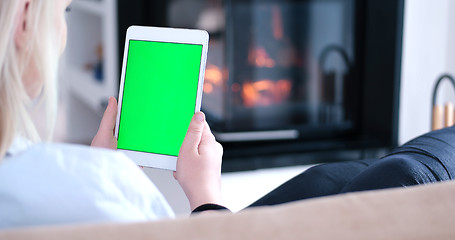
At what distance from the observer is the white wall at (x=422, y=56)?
266 centimetres

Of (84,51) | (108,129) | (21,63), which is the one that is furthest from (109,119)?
(84,51)

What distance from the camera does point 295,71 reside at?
8.84ft

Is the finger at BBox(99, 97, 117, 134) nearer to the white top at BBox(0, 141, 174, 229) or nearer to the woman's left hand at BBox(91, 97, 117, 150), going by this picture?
the woman's left hand at BBox(91, 97, 117, 150)

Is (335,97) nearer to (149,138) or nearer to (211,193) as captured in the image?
(149,138)

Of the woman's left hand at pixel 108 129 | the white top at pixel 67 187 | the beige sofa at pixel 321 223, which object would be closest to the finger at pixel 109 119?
the woman's left hand at pixel 108 129

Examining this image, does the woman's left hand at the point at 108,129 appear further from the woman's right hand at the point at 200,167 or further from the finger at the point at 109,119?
the woman's right hand at the point at 200,167

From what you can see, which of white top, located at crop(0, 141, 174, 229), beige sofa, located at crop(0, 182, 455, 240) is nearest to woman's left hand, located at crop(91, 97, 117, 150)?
white top, located at crop(0, 141, 174, 229)

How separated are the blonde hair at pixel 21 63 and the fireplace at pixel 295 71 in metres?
1.79

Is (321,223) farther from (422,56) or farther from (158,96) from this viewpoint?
(422,56)

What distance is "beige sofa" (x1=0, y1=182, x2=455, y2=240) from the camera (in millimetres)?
483

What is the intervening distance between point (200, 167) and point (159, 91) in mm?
237

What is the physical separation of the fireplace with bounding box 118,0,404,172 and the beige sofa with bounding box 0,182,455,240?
1.96 metres

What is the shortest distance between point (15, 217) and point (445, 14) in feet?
8.12

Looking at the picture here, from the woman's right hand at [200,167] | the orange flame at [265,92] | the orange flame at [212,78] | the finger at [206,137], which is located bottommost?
the orange flame at [265,92]
